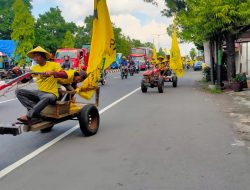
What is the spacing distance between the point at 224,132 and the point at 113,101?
6914 millimetres

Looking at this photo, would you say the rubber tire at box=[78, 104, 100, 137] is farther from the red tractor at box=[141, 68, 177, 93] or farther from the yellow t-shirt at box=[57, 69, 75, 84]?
the red tractor at box=[141, 68, 177, 93]

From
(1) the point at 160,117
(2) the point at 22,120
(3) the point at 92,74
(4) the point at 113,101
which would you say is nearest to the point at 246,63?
(4) the point at 113,101

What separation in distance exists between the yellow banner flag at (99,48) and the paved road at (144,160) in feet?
3.53

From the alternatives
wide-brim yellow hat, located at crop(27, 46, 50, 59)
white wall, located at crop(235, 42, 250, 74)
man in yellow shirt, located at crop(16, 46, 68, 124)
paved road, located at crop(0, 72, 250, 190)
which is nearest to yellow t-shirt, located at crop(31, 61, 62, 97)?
man in yellow shirt, located at crop(16, 46, 68, 124)

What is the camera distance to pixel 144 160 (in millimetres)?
6340

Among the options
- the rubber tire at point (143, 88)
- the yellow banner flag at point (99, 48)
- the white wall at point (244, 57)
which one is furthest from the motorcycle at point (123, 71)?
the yellow banner flag at point (99, 48)

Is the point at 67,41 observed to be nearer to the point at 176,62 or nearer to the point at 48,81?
the point at 176,62

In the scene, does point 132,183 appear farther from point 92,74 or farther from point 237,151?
point 92,74

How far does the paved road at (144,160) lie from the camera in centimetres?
525

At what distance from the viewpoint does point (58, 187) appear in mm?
5137

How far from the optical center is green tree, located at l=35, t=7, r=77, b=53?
238 ft

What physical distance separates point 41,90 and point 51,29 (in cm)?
7139

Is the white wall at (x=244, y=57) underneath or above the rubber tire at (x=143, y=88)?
above

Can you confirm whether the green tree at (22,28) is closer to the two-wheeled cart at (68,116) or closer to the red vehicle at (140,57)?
the red vehicle at (140,57)
